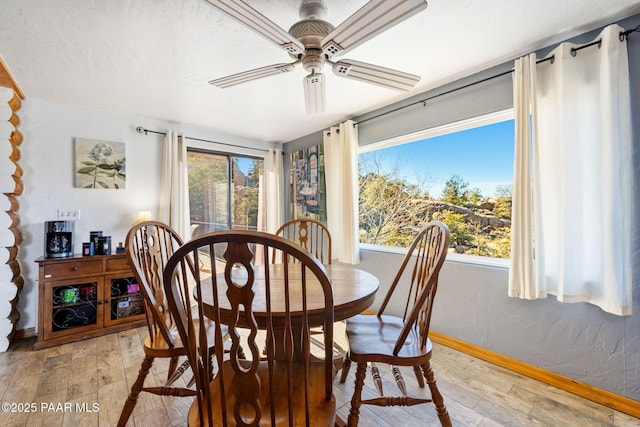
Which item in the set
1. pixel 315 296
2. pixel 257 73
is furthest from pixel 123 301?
pixel 257 73

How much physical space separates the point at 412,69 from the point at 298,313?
207 cm

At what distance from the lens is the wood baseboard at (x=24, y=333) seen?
252cm

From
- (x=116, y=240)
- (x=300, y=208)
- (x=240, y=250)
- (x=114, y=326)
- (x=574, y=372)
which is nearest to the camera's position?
(x=240, y=250)

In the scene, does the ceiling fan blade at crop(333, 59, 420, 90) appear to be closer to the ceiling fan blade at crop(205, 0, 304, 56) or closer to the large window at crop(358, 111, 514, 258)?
the ceiling fan blade at crop(205, 0, 304, 56)

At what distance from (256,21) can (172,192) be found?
263cm

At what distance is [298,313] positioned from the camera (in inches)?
40.3

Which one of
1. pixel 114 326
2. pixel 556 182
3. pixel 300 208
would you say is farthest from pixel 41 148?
pixel 556 182

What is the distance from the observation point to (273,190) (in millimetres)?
4242

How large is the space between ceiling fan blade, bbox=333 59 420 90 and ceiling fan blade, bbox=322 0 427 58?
0.40 ft

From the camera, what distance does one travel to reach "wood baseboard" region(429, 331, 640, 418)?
158 centimetres

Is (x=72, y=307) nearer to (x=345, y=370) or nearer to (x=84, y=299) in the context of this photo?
(x=84, y=299)

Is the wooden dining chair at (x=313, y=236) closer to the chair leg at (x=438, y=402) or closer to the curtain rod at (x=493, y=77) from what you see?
the chair leg at (x=438, y=402)

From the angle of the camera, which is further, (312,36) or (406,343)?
(312,36)

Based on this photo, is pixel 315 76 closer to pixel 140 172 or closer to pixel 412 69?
pixel 412 69
